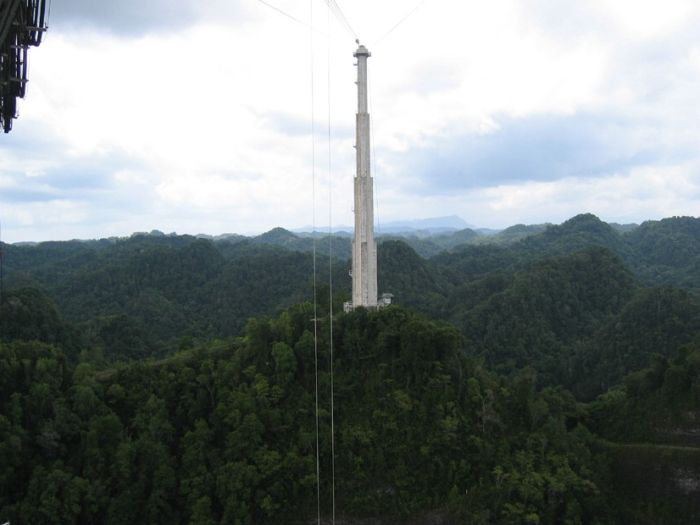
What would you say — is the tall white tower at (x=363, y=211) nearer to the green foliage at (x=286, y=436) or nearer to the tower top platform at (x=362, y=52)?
the tower top platform at (x=362, y=52)

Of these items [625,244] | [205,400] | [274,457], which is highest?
[625,244]

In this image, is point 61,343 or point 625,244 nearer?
point 61,343

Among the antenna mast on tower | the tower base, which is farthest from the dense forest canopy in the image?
the antenna mast on tower

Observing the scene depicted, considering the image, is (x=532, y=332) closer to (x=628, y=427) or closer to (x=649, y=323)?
(x=649, y=323)

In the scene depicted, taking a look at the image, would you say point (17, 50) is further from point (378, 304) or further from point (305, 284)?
point (305, 284)

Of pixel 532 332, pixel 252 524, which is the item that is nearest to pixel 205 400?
pixel 252 524
